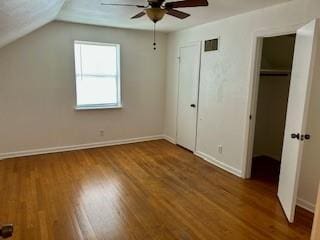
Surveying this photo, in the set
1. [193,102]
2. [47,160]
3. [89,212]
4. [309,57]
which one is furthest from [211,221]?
[47,160]

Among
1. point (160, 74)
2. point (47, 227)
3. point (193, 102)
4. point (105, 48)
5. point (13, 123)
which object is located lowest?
point (47, 227)

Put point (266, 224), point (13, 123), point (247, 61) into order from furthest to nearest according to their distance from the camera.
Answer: point (13, 123), point (247, 61), point (266, 224)

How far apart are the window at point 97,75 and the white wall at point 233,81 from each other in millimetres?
1506

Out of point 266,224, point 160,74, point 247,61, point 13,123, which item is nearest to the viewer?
point 266,224

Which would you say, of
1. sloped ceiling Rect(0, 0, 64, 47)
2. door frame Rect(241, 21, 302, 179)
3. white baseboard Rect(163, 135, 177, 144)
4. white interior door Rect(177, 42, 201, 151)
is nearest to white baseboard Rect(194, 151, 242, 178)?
door frame Rect(241, 21, 302, 179)

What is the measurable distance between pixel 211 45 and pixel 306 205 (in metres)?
2.70

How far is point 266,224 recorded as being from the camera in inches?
97.3

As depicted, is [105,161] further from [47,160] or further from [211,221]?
[211,221]

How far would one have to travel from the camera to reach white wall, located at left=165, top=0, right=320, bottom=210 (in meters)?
2.76

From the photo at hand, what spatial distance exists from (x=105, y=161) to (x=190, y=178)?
153cm

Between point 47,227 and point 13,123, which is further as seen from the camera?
point 13,123

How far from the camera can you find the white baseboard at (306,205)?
2.72m

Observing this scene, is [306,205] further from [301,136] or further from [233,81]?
[233,81]

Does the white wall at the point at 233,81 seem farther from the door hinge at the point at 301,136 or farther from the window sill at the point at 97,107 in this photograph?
the window sill at the point at 97,107
